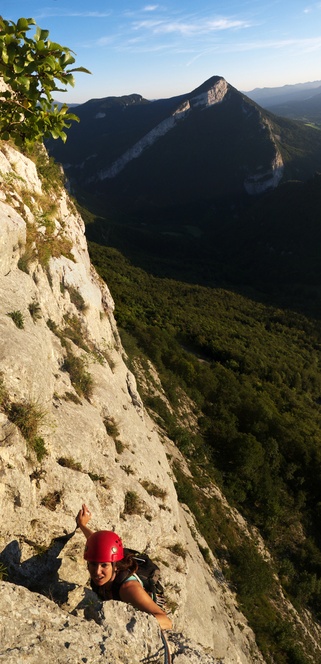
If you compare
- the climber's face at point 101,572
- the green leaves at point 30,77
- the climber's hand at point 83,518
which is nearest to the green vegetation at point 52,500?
the climber's hand at point 83,518

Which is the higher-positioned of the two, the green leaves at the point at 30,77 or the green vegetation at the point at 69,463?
the green leaves at the point at 30,77

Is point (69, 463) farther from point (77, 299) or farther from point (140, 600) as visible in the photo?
point (77, 299)

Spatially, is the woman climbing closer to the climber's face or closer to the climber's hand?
the climber's face

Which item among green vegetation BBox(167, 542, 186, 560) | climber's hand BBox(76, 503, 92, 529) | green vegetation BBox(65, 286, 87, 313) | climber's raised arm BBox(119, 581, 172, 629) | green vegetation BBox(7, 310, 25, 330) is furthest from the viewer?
green vegetation BBox(65, 286, 87, 313)

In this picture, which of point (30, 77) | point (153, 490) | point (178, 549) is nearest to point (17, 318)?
point (30, 77)

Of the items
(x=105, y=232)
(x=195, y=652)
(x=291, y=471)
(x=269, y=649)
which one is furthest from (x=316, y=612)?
(x=105, y=232)

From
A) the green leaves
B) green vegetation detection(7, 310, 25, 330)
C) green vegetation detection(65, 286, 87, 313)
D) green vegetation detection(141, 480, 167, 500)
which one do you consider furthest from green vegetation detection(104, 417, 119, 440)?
the green leaves

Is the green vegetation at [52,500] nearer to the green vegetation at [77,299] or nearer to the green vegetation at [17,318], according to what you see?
the green vegetation at [17,318]
